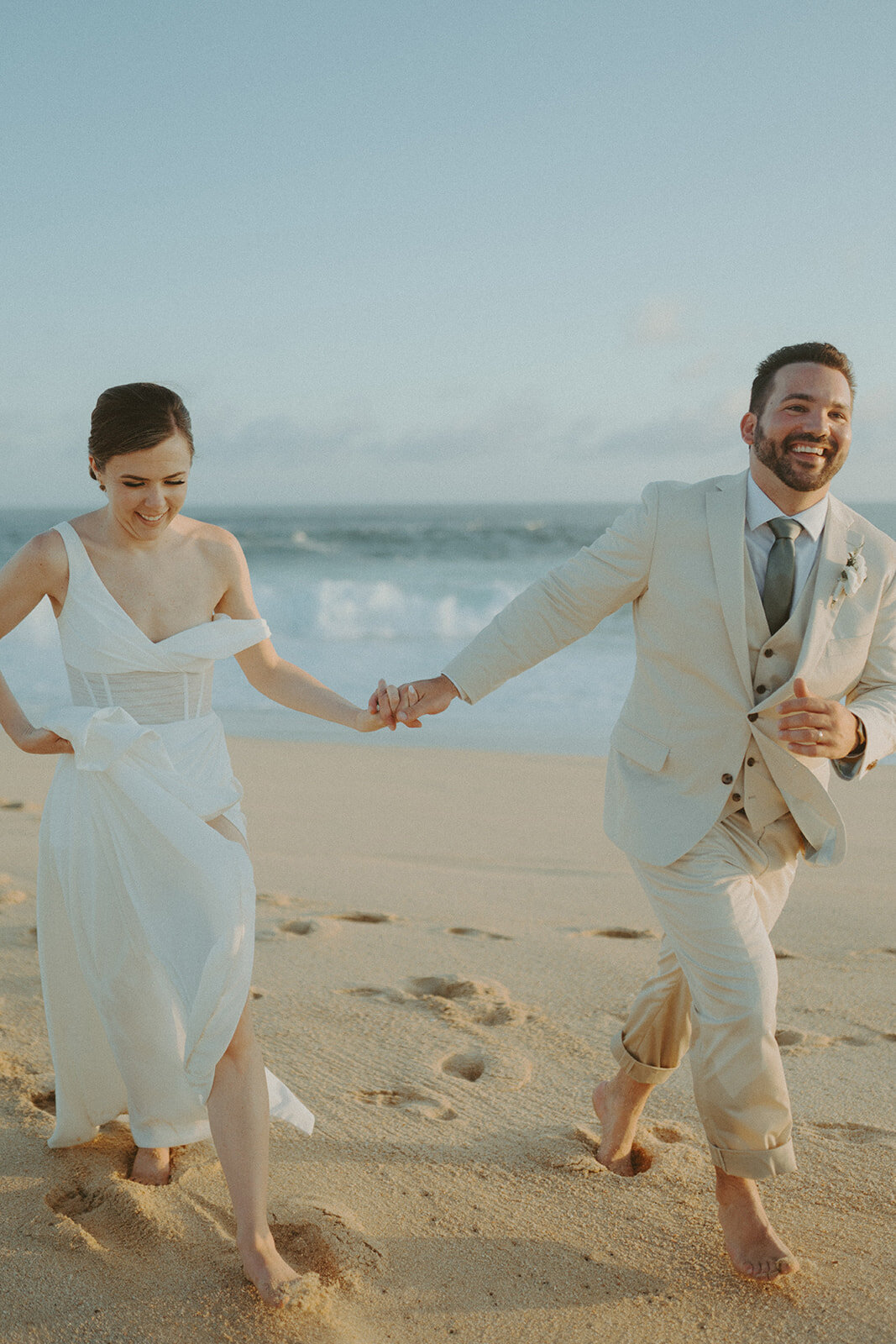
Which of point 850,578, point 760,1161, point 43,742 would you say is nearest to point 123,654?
point 43,742

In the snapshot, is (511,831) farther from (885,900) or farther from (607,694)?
(607,694)

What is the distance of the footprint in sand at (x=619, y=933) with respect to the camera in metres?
5.41

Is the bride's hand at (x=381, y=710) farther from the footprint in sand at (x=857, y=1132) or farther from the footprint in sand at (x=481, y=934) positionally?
the footprint in sand at (x=857, y=1132)

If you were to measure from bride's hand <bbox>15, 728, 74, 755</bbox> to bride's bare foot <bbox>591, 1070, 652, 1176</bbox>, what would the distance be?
1981mm

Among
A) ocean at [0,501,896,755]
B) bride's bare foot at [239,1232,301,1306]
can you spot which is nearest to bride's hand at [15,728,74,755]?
bride's bare foot at [239,1232,301,1306]

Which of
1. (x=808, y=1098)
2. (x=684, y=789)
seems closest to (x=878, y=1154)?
(x=808, y=1098)

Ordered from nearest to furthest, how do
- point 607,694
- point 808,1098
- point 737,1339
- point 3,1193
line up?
1. point 737,1339
2. point 3,1193
3. point 808,1098
4. point 607,694

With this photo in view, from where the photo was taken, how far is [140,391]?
3.07 m

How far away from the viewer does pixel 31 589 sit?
10.2 ft

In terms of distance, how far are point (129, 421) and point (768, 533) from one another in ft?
6.14

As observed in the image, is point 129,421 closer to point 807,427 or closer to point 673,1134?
point 807,427

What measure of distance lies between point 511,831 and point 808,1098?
380 cm

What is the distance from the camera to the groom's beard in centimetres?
310

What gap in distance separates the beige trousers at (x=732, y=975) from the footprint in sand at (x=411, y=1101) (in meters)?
0.91
